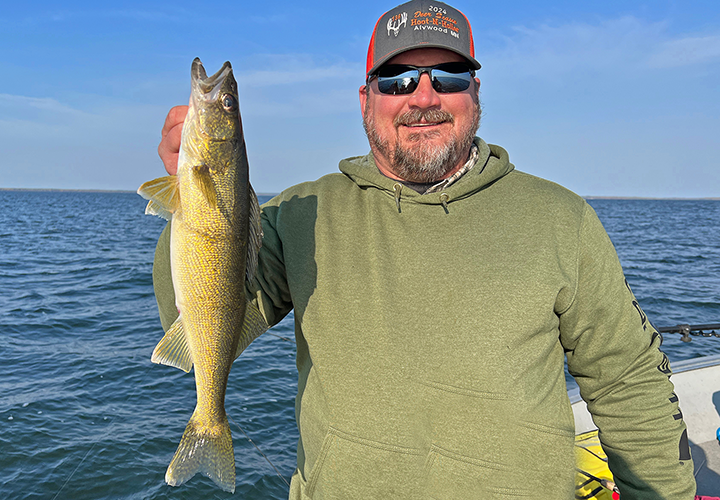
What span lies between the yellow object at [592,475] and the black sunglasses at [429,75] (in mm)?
2523

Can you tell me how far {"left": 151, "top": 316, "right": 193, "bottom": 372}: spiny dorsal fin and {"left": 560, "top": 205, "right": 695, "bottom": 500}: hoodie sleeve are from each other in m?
1.65

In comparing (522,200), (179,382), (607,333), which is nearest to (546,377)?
(607,333)

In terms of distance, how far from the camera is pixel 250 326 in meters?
2.29

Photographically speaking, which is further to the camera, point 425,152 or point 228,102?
point 425,152

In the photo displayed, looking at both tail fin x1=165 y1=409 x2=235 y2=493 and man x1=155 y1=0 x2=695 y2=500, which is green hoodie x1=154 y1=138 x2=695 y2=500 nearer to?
man x1=155 y1=0 x2=695 y2=500

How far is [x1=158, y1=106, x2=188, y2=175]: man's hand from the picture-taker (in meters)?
2.09

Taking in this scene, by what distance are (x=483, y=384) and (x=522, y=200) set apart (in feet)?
2.82

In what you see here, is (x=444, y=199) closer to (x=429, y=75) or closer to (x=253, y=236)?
(x=429, y=75)

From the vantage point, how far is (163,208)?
80.4 inches

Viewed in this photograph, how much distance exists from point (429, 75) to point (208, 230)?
1364 millimetres

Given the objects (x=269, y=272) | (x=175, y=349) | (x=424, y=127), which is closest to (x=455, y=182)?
(x=424, y=127)

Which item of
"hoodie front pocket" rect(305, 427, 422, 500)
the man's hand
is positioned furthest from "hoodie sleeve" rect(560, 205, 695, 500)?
the man's hand

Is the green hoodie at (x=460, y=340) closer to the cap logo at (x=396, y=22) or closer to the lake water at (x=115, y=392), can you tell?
the cap logo at (x=396, y=22)

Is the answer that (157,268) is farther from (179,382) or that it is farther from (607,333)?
(179,382)
